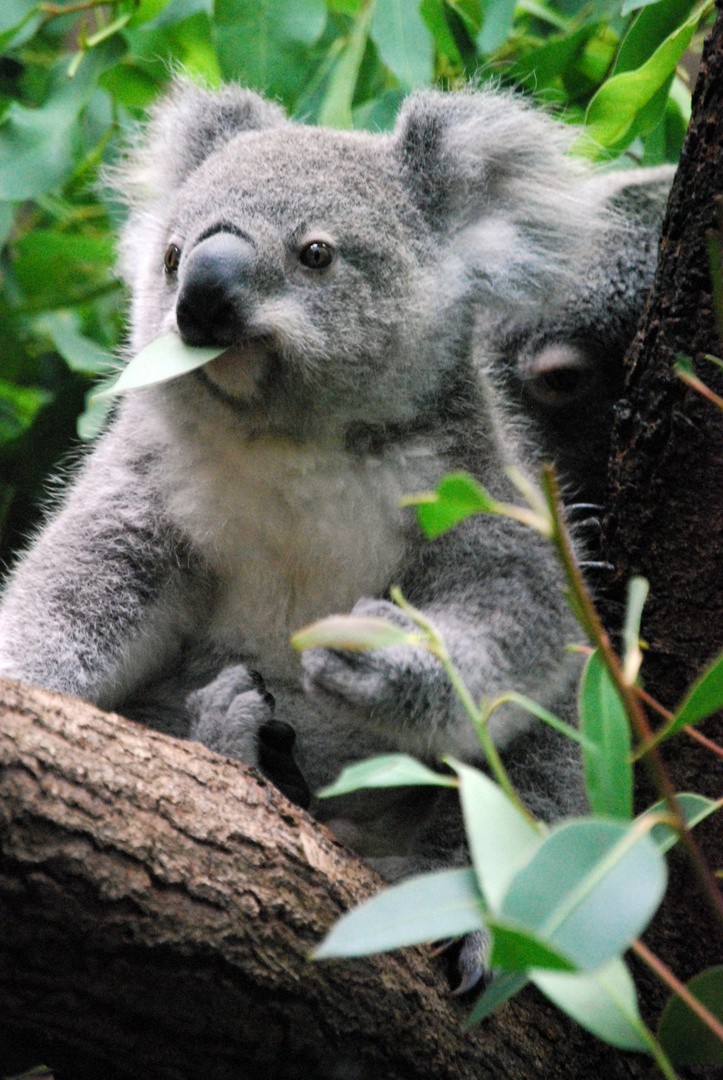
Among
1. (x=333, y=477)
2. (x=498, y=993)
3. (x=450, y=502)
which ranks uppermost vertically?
(x=450, y=502)

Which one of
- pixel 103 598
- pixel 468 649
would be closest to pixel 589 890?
pixel 468 649

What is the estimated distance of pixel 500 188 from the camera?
2504 mm

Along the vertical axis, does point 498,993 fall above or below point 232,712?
above

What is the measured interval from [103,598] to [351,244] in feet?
2.87

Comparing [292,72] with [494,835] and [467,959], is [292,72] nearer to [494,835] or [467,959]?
[467,959]

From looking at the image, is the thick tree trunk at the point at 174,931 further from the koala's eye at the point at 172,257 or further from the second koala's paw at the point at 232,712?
the koala's eye at the point at 172,257

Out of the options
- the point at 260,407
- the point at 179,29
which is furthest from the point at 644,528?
the point at 179,29

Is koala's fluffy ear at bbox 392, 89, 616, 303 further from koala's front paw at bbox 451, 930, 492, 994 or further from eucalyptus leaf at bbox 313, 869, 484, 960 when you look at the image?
eucalyptus leaf at bbox 313, 869, 484, 960

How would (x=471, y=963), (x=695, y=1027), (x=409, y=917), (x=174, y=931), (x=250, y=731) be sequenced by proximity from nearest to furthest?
(x=409, y=917) < (x=695, y=1027) < (x=174, y=931) < (x=471, y=963) < (x=250, y=731)

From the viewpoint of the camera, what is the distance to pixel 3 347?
4652 millimetres

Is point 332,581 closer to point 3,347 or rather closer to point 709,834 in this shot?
point 709,834

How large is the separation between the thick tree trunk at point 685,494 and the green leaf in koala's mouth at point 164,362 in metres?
0.78

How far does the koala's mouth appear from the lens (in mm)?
2064

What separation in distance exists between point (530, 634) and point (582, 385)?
970 millimetres
